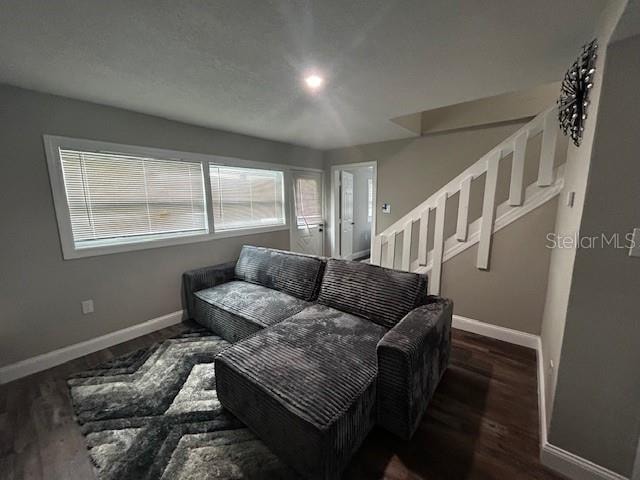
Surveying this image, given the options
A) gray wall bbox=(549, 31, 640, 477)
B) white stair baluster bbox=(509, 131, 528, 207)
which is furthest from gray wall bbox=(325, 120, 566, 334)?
gray wall bbox=(549, 31, 640, 477)

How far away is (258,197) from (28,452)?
310cm

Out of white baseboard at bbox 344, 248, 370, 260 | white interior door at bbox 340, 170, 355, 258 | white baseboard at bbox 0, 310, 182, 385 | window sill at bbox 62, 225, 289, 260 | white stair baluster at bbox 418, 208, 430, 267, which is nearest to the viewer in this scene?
white baseboard at bbox 0, 310, 182, 385

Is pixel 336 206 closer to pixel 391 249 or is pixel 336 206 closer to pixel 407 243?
pixel 391 249

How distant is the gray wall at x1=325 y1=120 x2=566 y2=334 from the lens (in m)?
2.30

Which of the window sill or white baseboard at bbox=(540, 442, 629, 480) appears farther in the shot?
the window sill

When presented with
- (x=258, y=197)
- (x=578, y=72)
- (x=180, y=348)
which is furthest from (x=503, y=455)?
(x=258, y=197)

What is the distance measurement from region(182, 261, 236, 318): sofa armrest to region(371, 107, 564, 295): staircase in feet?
6.29

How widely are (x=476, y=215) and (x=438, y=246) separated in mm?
1066

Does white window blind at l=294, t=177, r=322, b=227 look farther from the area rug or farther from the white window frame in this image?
the area rug

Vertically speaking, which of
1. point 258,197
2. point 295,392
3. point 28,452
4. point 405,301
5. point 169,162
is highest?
point 169,162

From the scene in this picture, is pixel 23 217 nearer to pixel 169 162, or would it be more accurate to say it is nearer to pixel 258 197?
pixel 169 162

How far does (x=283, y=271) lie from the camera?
2658mm

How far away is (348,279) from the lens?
7.06ft

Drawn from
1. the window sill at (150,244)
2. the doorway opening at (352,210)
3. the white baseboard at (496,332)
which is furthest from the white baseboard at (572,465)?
the window sill at (150,244)
